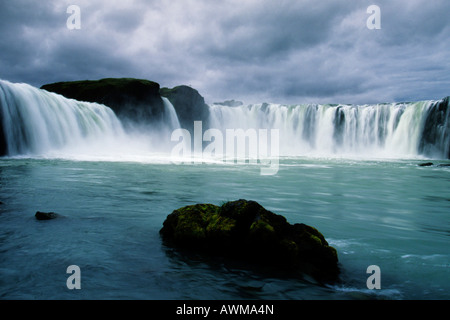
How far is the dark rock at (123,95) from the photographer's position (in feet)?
171

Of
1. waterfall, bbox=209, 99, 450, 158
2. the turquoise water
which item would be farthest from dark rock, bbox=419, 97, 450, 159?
the turquoise water

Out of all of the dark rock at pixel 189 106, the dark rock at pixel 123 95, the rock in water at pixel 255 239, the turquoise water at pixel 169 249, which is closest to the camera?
the turquoise water at pixel 169 249

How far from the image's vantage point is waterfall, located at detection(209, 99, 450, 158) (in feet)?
171

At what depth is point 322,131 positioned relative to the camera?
65625mm

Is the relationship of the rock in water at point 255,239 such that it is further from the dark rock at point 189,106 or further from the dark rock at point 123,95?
the dark rock at point 189,106

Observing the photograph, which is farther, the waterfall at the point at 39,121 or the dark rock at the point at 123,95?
the dark rock at the point at 123,95

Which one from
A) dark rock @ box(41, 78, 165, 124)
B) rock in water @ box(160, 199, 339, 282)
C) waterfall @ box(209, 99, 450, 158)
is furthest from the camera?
waterfall @ box(209, 99, 450, 158)

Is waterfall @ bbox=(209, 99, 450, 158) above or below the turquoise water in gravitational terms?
above

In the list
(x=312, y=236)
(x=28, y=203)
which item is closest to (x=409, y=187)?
(x=312, y=236)

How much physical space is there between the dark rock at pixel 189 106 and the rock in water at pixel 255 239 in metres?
64.6

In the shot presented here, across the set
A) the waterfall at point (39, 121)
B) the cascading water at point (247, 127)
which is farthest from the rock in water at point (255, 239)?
the waterfall at point (39, 121)

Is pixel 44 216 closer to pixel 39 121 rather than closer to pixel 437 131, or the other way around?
pixel 39 121

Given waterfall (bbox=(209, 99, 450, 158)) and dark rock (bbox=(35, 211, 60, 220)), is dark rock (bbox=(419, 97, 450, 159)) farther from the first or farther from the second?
dark rock (bbox=(35, 211, 60, 220))

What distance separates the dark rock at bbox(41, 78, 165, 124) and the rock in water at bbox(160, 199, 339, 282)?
49028 mm
